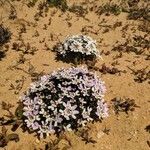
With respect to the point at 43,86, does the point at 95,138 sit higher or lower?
lower

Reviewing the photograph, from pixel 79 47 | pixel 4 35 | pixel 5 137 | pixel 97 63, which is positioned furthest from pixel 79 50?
pixel 5 137

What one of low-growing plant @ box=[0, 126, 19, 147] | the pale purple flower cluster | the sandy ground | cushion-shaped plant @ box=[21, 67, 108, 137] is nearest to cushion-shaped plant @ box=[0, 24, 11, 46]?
the sandy ground

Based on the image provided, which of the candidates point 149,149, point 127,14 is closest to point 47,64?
point 149,149

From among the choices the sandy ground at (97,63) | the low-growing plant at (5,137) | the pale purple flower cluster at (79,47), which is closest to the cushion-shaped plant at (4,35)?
→ the sandy ground at (97,63)

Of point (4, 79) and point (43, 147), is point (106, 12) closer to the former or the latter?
point (4, 79)

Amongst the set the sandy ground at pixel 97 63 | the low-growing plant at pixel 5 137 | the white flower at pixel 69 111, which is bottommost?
the low-growing plant at pixel 5 137

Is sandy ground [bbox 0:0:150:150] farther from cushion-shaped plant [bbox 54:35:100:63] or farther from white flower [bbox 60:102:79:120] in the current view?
white flower [bbox 60:102:79:120]

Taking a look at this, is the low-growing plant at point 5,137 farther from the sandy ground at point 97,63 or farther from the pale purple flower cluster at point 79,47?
the pale purple flower cluster at point 79,47
